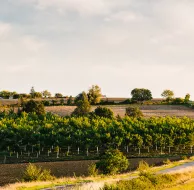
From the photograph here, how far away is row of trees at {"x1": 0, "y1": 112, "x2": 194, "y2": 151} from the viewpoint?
2504 inches

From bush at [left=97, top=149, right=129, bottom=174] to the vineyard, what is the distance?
14218 mm

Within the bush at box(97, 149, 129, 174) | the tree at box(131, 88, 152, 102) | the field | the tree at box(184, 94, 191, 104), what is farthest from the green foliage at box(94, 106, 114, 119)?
the tree at box(131, 88, 152, 102)

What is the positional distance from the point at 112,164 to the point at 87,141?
66.6 ft

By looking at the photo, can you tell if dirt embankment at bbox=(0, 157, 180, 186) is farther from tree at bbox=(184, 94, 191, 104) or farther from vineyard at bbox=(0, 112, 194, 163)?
tree at bbox=(184, 94, 191, 104)

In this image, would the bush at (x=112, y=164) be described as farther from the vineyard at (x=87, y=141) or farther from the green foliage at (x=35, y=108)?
the green foliage at (x=35, y=108)

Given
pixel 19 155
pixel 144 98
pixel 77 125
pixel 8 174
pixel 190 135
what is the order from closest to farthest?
pixel 8 174 → pixel 19 155 → pixel 190 135 → pixel 77 125 → pixel 144 98

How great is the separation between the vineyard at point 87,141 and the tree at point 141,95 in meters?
65.9

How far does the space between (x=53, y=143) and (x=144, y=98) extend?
3073 inches

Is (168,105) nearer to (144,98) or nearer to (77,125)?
(144,98)

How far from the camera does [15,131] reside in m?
67.5

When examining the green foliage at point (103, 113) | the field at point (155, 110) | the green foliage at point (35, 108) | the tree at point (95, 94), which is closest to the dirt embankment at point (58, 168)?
the green foliage at point (103, 113)

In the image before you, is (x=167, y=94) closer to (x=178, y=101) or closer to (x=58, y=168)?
(x=178, y=101)

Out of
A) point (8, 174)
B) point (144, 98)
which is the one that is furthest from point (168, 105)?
point (8, 174)

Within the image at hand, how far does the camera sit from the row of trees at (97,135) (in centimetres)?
6359
